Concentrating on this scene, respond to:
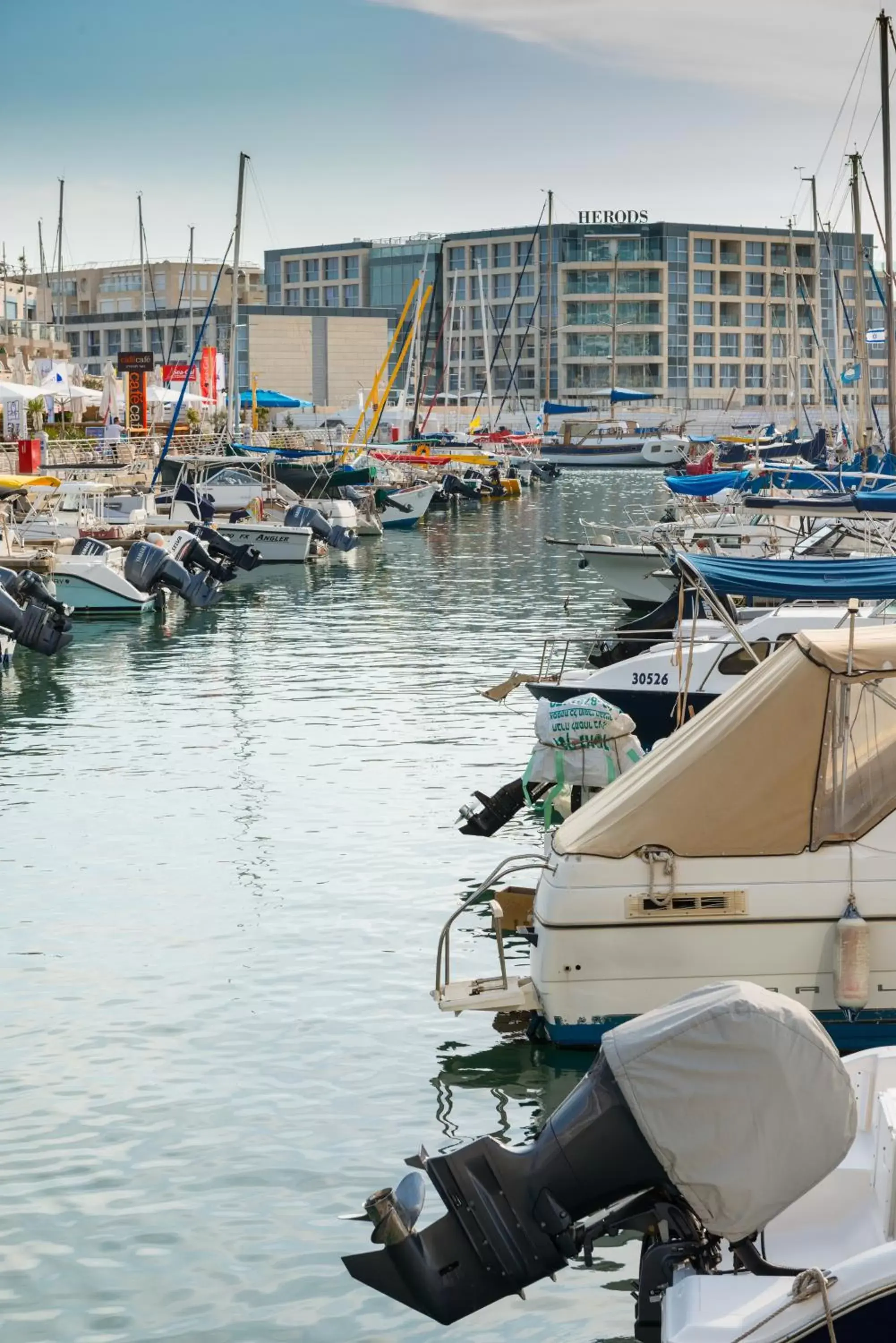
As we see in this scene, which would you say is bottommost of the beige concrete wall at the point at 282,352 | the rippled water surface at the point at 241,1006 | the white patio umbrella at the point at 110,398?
the rippled water surface at the point at 241,1006

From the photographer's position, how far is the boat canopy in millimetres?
10797

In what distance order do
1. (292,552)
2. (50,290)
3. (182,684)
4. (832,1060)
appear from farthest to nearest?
(50,290) < (292,552) < (182,684) < (832,1060)

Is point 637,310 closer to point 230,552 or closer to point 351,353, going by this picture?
point 351,353

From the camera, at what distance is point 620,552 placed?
122 ft

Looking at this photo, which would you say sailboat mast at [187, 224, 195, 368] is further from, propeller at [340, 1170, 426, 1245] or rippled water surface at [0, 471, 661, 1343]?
propeller at [340, 1170, 426, 1245]

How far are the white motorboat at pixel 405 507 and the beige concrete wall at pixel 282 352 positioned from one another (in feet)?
305

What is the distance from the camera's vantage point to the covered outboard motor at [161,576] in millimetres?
39438

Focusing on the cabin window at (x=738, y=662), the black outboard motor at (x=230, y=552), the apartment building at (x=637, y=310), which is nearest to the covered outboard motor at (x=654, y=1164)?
Result: the cabin window at (x=738, y=662)

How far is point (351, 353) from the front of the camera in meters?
162

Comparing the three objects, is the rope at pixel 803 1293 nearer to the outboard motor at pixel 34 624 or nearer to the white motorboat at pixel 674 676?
the white motorboat at pixel 674 676

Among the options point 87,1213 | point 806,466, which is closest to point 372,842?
point 87,1213

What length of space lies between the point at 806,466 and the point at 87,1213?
186ft

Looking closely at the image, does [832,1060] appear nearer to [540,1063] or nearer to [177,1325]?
[177,1325]

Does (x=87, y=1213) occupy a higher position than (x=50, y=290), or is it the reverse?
(x=50, y=290)
